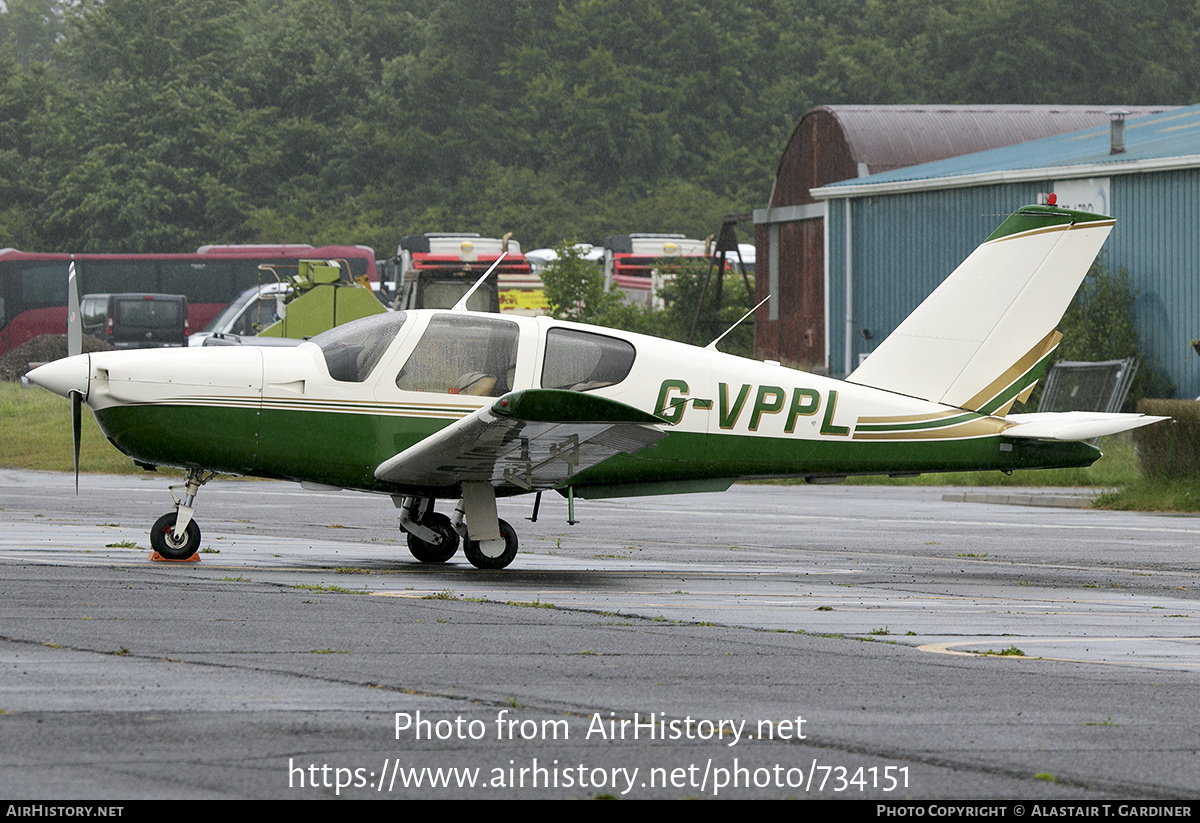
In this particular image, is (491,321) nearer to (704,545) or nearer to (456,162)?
(704,545)

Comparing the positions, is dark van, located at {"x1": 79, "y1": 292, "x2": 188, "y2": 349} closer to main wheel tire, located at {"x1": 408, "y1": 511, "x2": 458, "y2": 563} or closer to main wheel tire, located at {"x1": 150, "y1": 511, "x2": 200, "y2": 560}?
main wheel tire, located at {"x1": 408, "y1": 511, "x2": 458, "y2": 563}

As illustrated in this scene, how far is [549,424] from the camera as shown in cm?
1104

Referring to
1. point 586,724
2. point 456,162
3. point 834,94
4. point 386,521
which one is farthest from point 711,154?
point 586,724

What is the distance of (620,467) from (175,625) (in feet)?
15.0

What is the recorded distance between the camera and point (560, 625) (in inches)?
366

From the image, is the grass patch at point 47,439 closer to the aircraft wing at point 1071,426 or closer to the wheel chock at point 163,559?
the wheel chock at point 163,559

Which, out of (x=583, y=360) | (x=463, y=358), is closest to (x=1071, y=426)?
(x=583, y=360)

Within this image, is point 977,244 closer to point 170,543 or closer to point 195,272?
point 170,543

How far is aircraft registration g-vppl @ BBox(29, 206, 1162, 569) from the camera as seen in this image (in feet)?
39.3

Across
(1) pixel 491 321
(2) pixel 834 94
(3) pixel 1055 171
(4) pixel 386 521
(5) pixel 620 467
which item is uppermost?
(2) pixel 834 94

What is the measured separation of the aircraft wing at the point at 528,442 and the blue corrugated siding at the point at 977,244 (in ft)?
63.4

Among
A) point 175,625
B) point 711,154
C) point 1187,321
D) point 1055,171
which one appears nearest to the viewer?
point 175,625

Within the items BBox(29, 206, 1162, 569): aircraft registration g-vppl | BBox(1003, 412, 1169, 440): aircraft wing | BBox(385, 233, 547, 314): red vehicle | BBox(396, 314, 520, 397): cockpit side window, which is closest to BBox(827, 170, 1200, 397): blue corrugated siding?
BBox(385, 233, 547, 314): red vehicle

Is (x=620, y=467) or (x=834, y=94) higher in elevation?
(x=834, y=94)
